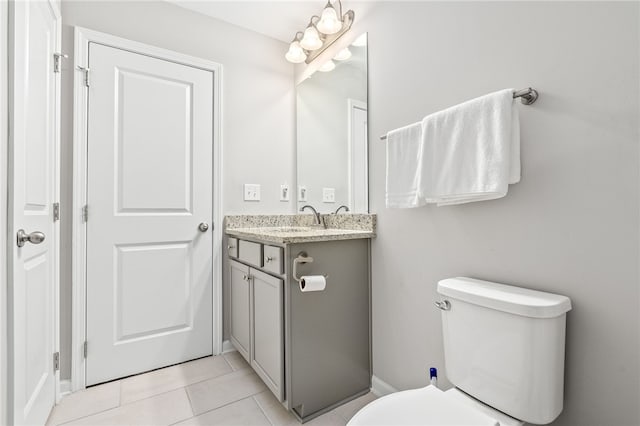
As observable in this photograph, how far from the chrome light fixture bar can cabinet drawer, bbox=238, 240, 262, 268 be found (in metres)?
1.33

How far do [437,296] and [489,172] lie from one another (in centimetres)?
59

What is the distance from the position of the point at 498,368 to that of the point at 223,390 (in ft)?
4.47

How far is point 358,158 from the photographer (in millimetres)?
1775

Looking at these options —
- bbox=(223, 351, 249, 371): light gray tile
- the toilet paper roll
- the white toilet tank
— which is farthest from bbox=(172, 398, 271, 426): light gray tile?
the white toilet tank

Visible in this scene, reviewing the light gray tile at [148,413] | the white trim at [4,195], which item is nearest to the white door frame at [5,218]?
the white trim at [4,195]

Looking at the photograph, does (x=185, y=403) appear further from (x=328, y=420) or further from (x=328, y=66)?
(x=328, y=66)

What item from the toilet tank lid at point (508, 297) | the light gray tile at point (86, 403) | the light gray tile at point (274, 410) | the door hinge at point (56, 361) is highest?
the toilet tank lid at point (508, 297)

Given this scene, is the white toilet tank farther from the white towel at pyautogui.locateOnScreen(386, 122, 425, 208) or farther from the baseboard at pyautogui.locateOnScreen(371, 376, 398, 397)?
the baseboard at pyautogui.locateOnScreen(371, 376, 398, 397)

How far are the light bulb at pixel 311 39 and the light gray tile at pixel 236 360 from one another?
2.08 meters

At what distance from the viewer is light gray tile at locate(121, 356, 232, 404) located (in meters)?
1.63

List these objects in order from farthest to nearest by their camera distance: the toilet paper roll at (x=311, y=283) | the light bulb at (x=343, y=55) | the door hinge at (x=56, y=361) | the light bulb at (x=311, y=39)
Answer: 1. the light bulb at (x=311, y=39)
2. the light bulb at (x=343, y=55)
3. the door hinge at (x=56, y=361)
4. the toilet paper roll at (x=311, y=283)

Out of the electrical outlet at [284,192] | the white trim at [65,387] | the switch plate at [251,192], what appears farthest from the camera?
the electrical outlet at [284,192]

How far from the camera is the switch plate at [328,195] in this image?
1.98 m

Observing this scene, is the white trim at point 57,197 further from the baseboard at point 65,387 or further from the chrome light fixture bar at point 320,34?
the chrome light fixture bar at point 320,34
